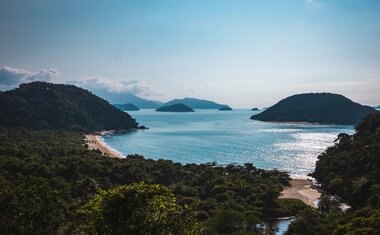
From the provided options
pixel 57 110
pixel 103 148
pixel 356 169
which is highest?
pixel 57 110

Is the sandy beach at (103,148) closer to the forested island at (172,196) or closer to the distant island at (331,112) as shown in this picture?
the forested island at (172,196)

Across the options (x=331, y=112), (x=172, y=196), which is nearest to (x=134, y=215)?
(x=172, y=196)

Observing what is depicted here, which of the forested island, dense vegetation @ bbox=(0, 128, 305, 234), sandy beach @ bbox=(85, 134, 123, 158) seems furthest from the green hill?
sandy beach @ bbox=(85, 134, 123, 158)

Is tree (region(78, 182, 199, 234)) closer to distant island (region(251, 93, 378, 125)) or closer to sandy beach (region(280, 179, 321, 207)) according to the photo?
sandy beach (region(280, 179, 321, 207))

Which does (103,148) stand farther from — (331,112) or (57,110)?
(331,112)

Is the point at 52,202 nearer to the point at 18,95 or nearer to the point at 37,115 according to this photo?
the point at 37,115
